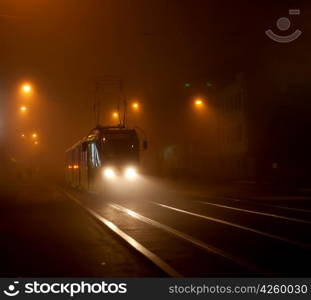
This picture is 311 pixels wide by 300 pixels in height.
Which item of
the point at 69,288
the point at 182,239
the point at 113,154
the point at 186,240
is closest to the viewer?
the point at 69,288

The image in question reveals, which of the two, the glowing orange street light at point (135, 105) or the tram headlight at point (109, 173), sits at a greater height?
the glowing orange street light at point (135, 105)

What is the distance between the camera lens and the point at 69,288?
9203 millimetres

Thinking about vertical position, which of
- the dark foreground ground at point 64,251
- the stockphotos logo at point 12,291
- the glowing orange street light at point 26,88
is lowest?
the stockphotos logo at point 12,291

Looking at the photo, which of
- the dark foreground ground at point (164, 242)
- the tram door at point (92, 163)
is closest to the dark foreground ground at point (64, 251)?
the dark foreground ground at point (164, 242)

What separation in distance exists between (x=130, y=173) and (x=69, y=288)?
28.4 meters

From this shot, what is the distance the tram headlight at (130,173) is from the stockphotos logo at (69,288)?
27.8 m

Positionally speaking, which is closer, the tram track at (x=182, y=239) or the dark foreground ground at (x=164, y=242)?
the tram track at (x=182, y=239)

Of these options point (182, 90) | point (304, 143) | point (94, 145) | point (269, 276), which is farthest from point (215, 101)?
point (269, 276)

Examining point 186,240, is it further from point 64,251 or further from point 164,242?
point 64,251

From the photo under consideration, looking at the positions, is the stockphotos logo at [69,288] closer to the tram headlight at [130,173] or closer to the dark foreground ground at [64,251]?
the dark foreground ground at [64,251]

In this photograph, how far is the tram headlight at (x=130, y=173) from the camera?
123 ft

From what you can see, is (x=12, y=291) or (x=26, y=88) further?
(x=26, y=88)

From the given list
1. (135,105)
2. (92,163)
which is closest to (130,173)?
(92,163)

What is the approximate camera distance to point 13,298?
8930 mm
